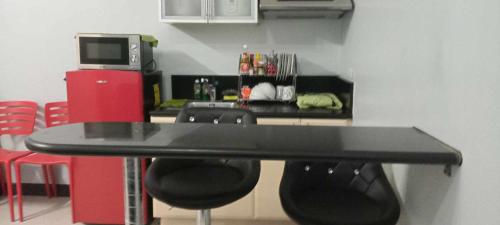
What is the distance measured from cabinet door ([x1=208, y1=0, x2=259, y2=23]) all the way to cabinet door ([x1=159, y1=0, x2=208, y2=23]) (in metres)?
0.06

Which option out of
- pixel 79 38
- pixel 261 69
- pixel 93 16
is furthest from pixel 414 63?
pixel 93 16

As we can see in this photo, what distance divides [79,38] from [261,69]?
4.56ft

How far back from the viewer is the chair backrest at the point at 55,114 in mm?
3105

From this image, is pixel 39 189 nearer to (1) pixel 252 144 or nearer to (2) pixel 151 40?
(2) pixel 151 40

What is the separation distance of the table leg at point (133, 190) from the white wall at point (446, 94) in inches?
41.5

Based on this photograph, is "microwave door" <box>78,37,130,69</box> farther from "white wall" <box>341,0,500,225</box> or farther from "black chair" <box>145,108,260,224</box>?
"white wall" <box>341,0,500,225</box>

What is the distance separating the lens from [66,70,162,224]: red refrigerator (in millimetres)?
2607

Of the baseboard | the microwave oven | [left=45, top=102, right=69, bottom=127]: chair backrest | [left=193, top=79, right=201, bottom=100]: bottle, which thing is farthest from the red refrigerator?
the baseboard

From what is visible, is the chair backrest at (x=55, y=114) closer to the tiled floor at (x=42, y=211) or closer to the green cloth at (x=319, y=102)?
the tiled floor at (x=42, y=211)

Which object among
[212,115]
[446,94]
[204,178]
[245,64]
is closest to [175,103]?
[245,64]

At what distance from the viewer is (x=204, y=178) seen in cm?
146

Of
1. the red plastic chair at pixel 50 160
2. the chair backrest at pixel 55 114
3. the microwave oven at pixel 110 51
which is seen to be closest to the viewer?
the microwave oven at pixel 110 51

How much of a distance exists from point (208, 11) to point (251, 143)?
192cm

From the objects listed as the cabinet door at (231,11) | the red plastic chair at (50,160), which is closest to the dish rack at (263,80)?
the cabinet door at (231,11)
